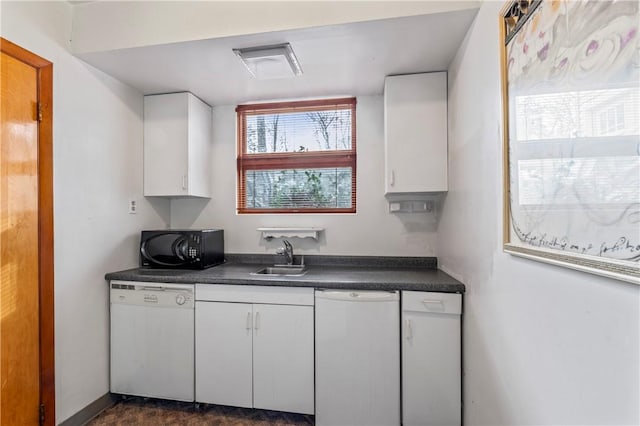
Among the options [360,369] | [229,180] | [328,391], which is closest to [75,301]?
[229,180]

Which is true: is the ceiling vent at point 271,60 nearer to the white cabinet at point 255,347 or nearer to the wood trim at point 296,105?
the wood trim at point 296,105

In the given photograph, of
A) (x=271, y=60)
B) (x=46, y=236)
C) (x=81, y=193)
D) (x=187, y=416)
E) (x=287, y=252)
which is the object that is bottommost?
(x=187, y=416)

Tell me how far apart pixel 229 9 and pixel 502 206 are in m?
1.74

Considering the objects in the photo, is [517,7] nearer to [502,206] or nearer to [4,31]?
[502,206]

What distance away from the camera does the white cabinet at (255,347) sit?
6.17 feet

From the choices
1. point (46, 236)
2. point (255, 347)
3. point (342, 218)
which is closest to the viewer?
point (46, 236)

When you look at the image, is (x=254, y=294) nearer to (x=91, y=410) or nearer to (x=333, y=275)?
(x=333, y=275)

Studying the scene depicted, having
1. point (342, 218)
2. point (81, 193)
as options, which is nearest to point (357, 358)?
point (342, 218)

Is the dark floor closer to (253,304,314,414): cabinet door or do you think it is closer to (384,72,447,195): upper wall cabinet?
(253,304,314,414): cabinet door

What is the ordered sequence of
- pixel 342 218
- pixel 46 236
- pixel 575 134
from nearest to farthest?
pixel 575 134, pixel 46 236, pixel 342 218

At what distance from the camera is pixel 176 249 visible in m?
2.27

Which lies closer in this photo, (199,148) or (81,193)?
(81,193)

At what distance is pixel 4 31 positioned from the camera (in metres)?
1.48

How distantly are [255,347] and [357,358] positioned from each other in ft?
2.19
